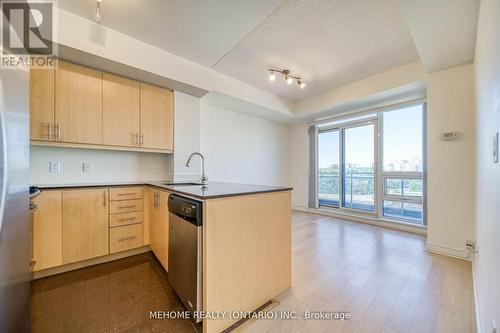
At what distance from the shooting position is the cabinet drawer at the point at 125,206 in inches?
90.9

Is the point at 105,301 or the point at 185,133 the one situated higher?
the point at 185,133

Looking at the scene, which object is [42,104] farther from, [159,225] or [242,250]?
[242,250]

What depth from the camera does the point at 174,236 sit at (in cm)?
159

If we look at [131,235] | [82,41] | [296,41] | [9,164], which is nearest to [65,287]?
[131,235]

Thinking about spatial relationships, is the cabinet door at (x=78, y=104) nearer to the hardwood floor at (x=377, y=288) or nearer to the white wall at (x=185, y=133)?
the white wall at (x=185, y=133)

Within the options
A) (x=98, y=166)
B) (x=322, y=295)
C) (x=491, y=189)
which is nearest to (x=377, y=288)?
(x=322, y=295)

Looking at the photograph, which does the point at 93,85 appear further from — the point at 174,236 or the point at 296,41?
the point at 296,41

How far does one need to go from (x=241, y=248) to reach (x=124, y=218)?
70.6 inches

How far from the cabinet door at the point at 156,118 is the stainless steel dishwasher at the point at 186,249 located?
4.83 feet

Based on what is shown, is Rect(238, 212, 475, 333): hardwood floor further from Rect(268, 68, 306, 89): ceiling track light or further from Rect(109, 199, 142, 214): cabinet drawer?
Rect(268, 68, 306, 89): ceiling track light

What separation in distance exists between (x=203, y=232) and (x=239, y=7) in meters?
2.08

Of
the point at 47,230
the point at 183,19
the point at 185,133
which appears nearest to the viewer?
the point at 47,230

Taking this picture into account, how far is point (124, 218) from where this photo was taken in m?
2.39

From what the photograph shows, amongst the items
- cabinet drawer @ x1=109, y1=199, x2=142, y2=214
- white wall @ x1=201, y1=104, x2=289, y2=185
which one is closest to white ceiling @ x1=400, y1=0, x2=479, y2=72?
white wall @ x1=201, y1=104, x2=289, y2=185
